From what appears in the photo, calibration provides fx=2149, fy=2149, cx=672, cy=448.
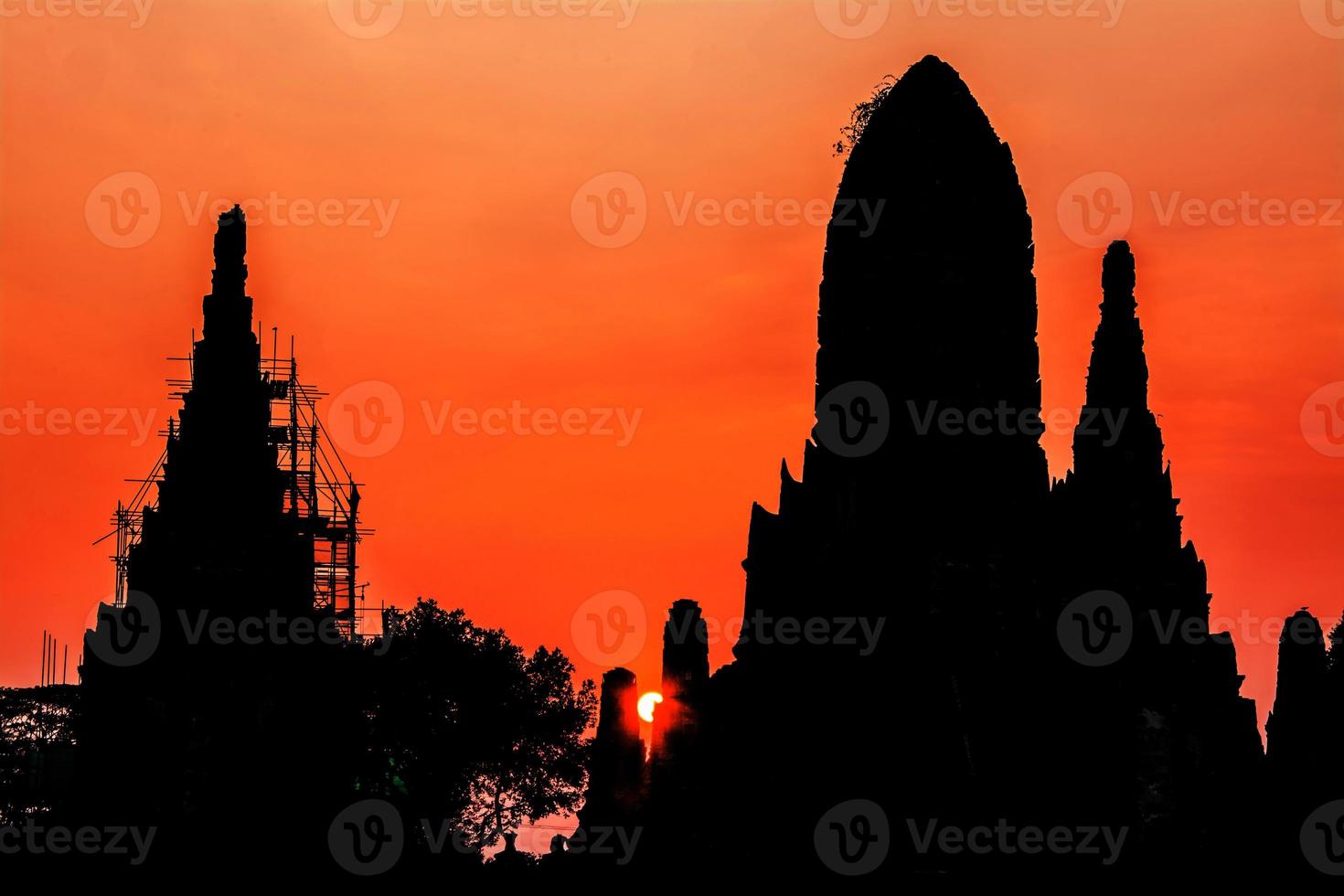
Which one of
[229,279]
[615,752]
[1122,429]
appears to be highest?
[229,279]

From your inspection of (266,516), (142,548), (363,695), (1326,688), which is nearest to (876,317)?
(1326,688)

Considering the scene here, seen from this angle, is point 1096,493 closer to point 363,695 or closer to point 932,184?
point 932,184

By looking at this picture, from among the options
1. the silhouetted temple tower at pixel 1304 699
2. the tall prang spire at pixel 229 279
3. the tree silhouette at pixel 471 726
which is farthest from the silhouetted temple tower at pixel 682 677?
the tree silhouette at pixel 471 726

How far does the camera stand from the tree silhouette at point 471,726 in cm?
8356

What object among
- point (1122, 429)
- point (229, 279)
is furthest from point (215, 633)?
point (1122, 429)

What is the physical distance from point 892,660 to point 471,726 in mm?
42480

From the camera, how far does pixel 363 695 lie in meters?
82.2

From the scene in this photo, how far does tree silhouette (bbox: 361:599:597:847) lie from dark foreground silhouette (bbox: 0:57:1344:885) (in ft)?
59.2

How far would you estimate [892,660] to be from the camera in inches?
1799

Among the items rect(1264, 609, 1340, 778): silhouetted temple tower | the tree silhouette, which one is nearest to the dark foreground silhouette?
rect(1264, 609, 1340, 778): silhouetted temple tower

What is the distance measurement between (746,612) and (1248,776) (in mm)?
12187

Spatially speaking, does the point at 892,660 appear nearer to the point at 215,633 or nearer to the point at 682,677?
the point at 682,677

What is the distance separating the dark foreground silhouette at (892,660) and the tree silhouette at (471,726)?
1805 centimetres

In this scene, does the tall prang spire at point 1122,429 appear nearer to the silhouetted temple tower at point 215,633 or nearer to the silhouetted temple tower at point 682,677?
the silhouetted temple tower at point 682,677
